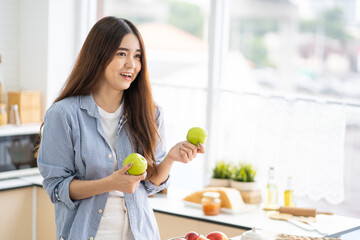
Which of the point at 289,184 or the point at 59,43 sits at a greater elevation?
the point at 59,43

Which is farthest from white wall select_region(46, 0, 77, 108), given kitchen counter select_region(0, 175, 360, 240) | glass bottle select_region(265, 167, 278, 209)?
glass bottle select_region(265, 167, 278, 209)

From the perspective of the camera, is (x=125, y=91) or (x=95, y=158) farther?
(x=125, y=91)

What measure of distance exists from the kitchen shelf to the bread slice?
1227mm

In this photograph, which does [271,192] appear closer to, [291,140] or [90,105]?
[291,140]

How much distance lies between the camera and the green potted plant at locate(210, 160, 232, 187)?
3.87 metres

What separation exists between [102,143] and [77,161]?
0.12m

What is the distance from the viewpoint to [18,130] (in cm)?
426

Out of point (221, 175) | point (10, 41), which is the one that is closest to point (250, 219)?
point (221, 175)

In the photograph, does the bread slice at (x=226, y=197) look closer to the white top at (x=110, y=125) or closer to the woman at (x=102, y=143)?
the woman at (x=102, y=143)

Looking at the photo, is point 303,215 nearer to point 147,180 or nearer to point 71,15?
point 147,180

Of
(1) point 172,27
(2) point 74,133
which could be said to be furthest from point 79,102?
(1) point 172,27

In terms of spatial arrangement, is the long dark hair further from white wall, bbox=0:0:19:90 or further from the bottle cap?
white wall, bbox=0:0:19:90

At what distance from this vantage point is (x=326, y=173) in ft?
12.8

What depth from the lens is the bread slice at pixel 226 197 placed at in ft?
11.9
